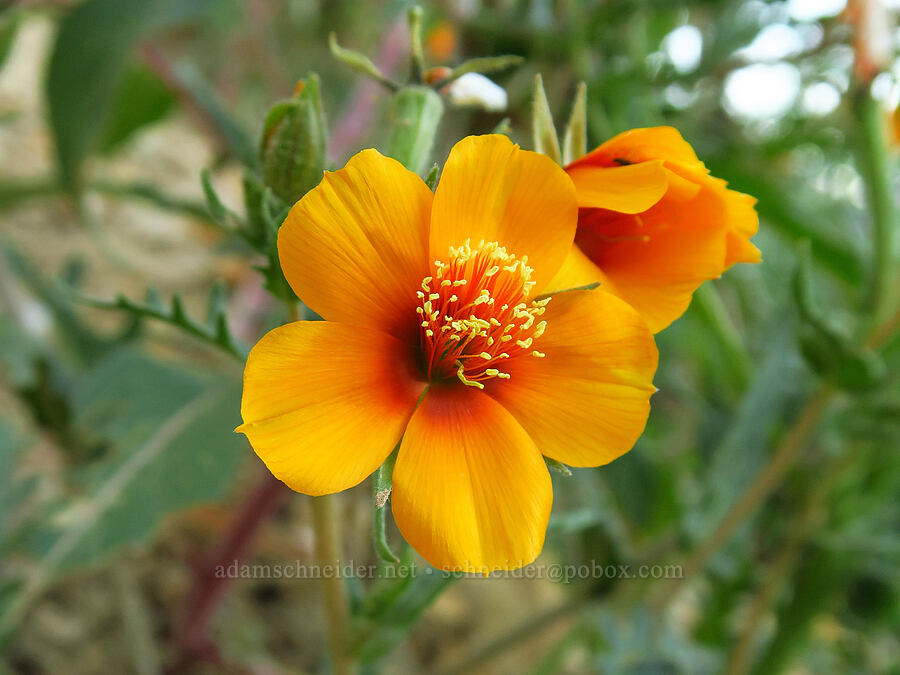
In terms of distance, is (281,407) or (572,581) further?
(572,581)

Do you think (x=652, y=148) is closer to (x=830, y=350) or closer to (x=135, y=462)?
(x=830, y=350)

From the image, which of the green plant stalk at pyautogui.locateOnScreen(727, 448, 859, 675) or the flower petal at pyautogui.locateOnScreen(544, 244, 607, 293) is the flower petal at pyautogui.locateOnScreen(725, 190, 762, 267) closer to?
the flower petal at pyautogui.locateOnScreen(544, 244, 607, 293)

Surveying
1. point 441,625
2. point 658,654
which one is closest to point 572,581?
point 658,654

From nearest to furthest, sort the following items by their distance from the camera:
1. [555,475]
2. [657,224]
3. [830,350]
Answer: [657,224] → [830,350] → [555,475]

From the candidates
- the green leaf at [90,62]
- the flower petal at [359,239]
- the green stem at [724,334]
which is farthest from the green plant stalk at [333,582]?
the green leaf at [90,62]

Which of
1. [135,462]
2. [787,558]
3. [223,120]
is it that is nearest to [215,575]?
[135,462]

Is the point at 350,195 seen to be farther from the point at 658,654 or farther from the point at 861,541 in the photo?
the point at 861,541
